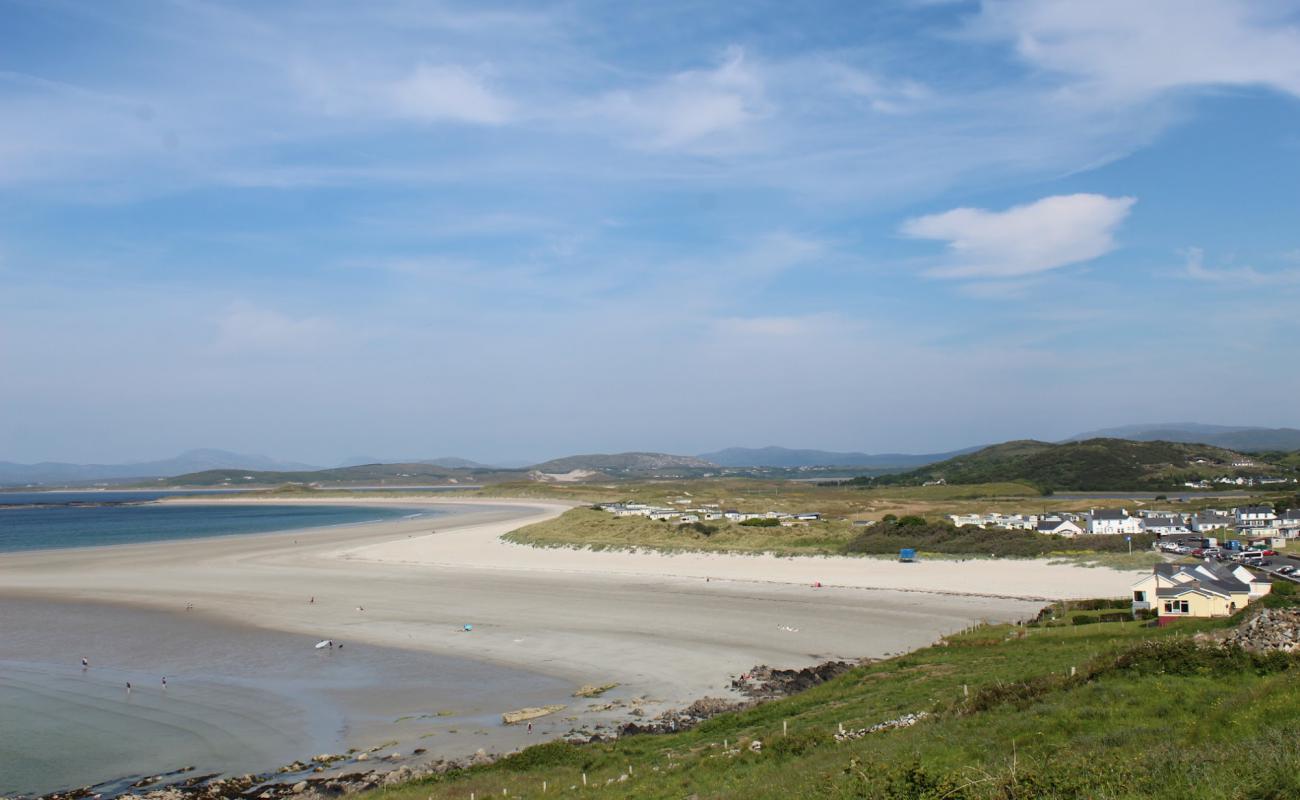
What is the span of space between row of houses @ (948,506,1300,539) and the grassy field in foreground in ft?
127

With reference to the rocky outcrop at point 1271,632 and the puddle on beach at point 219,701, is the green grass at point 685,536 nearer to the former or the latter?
the puddle on beach at point 219,701

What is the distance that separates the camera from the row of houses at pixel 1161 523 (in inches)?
2127

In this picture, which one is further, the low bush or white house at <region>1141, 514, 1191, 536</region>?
white house at <region>1141, 514, 1191, 536</region>

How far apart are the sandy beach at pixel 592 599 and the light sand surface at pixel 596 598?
0.36 feet

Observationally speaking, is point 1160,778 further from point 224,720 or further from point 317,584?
point 317,584

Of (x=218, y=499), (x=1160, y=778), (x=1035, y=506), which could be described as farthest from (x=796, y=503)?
(x=218, y=499)

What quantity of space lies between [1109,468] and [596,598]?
399 ft

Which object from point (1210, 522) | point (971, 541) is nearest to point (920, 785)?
point (971, 541)

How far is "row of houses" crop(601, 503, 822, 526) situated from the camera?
69.0 meters

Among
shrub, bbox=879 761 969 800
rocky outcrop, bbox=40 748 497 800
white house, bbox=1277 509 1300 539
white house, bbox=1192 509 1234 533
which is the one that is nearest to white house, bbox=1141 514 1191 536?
white house, bbox=1192 509 1234 533

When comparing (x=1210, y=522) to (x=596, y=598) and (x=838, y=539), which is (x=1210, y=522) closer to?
(x=838, y=539)

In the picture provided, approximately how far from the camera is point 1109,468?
13425 cm

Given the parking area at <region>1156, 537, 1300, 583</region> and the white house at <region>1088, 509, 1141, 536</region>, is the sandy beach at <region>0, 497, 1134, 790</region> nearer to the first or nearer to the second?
the parking area at <region>1156, 537, 1300, 583</region>

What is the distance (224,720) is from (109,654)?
37.7 feet
